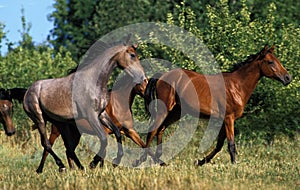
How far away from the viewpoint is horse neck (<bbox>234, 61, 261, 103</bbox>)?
12.7m

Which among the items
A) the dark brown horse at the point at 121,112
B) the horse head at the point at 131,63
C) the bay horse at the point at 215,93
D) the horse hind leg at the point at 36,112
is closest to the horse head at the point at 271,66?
the bay horse at the point at 215,93

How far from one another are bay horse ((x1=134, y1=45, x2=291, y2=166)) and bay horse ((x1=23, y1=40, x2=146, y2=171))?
2.02 m

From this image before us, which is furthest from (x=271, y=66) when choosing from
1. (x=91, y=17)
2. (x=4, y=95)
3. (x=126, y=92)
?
(x=91, y=17)

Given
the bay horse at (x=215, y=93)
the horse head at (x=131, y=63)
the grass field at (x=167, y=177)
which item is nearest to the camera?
the grass field at (x=167, y=177)

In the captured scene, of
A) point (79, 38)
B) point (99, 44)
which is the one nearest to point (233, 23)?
point (99, 44)

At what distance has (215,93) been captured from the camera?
12.7 m

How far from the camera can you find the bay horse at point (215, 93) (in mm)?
12508

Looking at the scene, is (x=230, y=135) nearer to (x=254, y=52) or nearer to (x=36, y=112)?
(x=36, y=112)

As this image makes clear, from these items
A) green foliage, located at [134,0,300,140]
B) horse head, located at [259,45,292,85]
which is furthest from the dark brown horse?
green foliage, located at [134,0,300,140]

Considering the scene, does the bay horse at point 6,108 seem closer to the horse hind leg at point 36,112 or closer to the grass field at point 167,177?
the grass field at point 167,177

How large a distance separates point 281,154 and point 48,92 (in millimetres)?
6418

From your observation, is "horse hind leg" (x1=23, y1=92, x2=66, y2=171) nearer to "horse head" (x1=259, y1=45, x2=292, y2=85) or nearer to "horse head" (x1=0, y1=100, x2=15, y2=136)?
"horse head" (x1=0, y1=100, x2=15, y2=136)

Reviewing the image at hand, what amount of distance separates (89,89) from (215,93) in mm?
3198

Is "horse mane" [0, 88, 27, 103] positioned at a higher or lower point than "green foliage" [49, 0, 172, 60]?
higher
